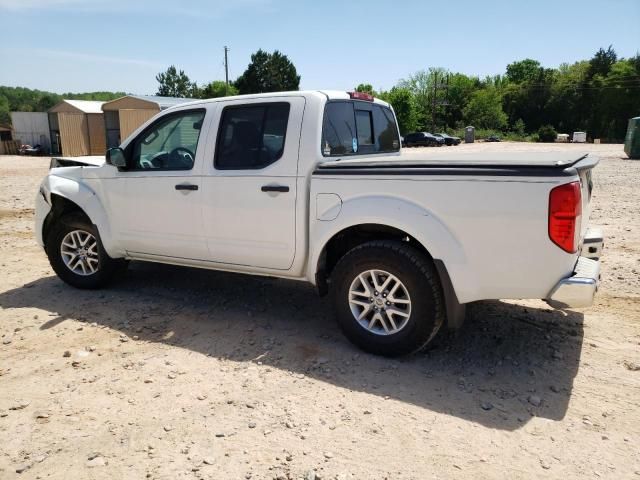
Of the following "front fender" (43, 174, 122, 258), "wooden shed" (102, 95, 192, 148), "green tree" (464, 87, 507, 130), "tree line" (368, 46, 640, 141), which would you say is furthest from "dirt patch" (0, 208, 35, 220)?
"green tree" (464, 87, 507, 130)

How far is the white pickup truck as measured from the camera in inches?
130

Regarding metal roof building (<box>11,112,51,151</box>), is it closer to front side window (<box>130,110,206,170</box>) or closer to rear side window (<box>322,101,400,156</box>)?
front side window (<box>130,110,206,170</box>)

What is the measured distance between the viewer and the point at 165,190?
189 inches

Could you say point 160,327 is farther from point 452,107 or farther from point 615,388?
point 452,107

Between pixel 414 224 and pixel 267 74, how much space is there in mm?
75834

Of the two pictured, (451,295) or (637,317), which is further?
(637,317)

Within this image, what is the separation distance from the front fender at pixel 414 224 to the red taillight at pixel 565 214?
23.5 inches

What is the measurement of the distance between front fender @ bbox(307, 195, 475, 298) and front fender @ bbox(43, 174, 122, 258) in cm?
253

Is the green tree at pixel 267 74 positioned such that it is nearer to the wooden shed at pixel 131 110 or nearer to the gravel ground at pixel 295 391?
the wooden shed at pixel 131 110

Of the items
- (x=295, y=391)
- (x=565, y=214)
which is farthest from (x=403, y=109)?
(x=295, y=391)

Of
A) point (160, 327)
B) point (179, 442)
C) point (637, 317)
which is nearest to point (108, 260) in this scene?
point (160, 327)

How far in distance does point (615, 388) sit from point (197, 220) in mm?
3528

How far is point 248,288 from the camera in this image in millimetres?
5660

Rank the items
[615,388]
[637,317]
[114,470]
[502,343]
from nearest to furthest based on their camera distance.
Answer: [114,470] → [615,388] → [502,343] → [637,317]
